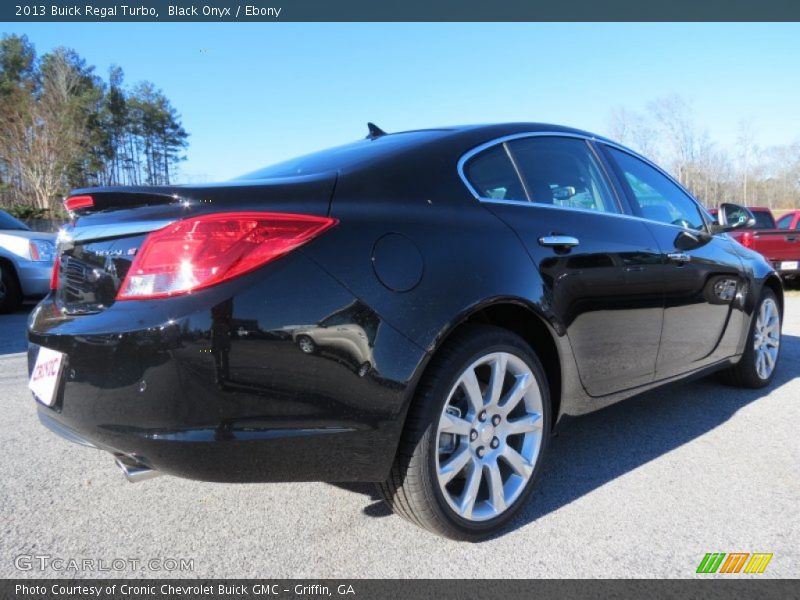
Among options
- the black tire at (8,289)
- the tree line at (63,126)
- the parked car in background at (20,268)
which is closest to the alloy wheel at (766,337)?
the parked car in background at (20,268)

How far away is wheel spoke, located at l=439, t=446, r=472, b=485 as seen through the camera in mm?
2049

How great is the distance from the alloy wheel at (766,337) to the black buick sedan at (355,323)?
1.93 metres

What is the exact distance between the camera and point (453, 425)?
6.81 ft

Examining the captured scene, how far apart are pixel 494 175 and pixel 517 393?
0.92m

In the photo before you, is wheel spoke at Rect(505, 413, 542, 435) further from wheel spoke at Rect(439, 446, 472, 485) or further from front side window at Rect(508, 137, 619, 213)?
front side window at Rect(508, 137, 619, 213)

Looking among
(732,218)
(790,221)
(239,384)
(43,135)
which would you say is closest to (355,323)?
(239,384)

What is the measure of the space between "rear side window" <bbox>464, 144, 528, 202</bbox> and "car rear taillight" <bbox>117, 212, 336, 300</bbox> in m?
0.87

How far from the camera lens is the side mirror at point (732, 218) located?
3975 millimetres

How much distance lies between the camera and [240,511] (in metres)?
2.40

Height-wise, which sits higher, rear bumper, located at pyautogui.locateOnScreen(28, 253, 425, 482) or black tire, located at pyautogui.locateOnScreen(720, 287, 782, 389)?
rear bumper, located at pyautogui.locateOnScreen(28, 253, 425, 482)

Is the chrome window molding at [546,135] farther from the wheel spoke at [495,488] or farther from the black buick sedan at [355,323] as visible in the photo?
the wheel spoke at [495,488]

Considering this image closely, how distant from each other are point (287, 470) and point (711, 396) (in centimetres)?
339

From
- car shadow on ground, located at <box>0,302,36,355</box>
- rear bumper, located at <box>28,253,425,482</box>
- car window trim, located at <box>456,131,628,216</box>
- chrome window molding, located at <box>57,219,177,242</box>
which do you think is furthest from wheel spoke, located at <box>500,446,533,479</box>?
car shadow on ground, located at <box>0,302,36,355</box>

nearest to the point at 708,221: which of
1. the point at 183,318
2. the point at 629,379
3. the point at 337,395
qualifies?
the point at 629,379
